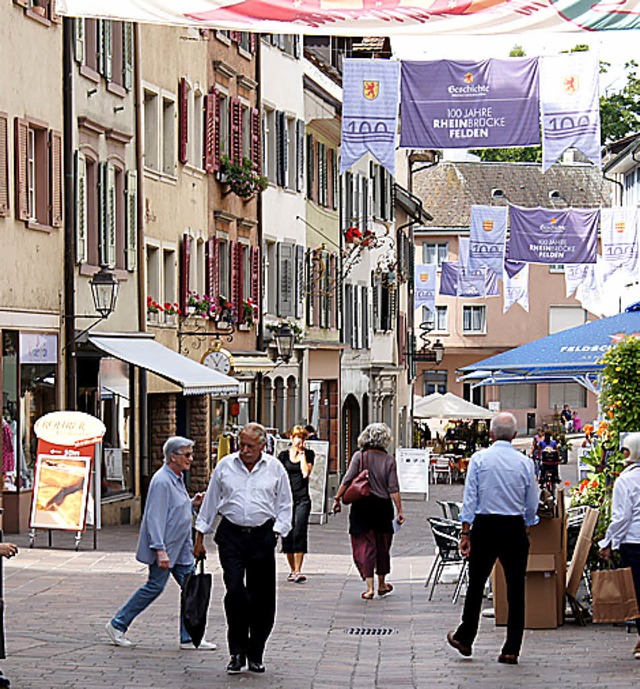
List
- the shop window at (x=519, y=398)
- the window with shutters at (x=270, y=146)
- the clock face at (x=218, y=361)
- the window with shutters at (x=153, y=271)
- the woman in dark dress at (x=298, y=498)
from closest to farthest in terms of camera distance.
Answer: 1. the woman in dark dress at (x=298, y=498)
2. the window with shutters at (x=153, y=271)
3. the clock face at (x=218, y=361)
4. the window with shutters at (x=270, y=146)
5. the shop window at (x=519, y=398)

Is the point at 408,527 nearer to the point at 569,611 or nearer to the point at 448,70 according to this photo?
the point at 448,70

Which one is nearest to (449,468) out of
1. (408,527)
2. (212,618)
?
(408,527)

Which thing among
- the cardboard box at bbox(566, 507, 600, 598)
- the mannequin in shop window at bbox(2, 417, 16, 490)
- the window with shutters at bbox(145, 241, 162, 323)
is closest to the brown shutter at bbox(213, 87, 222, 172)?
the window with shutters at bbox(145, 241, 162, 323)

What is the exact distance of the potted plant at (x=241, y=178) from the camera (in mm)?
35031

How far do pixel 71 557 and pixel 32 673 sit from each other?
9.36 meters

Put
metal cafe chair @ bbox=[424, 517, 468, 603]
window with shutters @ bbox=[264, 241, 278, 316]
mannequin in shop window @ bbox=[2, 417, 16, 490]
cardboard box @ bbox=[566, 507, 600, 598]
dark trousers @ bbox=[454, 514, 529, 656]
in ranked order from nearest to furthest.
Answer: dark trousers @ bbox=[454, 514, 529, 656] → cardboard box @ bbox=[566, 507, 600, 598] → metal cafe chair @ bbox=[424, 517, 468, 603] → mannequin in shop window @ bbox=[2, 417, 16, 490] → window with shutters @ bbox=[264, 241, 278, 316]

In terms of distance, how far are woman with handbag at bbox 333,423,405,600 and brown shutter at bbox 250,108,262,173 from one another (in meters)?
21.1

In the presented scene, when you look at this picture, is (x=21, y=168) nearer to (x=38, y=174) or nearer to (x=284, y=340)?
(x=38, y=174)

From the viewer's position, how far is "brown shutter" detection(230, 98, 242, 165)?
35.8 metres

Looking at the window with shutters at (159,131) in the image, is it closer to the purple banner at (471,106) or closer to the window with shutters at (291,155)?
the purple banner at (471,106)

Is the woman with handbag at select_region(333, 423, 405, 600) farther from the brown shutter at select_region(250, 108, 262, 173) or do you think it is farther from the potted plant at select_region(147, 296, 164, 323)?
the brown shutter at select_region(250, 108, 262, 173)

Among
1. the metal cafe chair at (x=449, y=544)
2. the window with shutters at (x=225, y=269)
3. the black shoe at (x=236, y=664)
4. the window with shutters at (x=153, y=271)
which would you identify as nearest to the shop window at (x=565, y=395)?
the window with shutters at (x=225, y=269)

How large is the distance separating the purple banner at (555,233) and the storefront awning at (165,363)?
40.2ft

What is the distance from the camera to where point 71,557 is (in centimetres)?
2036
